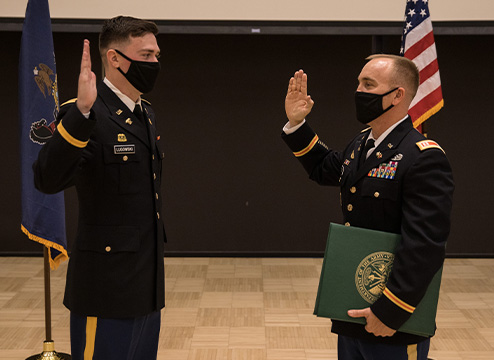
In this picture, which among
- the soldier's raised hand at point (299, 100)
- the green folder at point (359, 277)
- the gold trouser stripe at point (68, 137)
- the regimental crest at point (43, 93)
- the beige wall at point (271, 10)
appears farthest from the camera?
the beige wall at point (271, 10)

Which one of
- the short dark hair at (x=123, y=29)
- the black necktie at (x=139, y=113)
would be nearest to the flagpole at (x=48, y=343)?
the black necktie at (x=139, y=113)

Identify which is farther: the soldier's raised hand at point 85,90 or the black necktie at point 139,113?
the black necktie at point 139,113

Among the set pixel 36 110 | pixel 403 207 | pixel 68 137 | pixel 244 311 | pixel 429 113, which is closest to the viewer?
pixel 68 137

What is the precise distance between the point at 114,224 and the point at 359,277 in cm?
84

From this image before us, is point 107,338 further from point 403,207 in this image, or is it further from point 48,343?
point 48,343

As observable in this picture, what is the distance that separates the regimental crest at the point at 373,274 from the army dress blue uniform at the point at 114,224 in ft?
2.38

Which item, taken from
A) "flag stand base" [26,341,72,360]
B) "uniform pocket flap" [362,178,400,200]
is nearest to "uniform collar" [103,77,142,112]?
"uniform pocket flap" [362,178,400,200]

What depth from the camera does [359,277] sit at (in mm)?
1871

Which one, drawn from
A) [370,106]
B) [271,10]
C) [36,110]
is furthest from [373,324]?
[271,10]

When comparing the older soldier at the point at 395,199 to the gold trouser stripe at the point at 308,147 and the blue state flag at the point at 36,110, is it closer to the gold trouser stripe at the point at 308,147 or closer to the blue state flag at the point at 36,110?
the gold trouser stripe at the point at 308,147

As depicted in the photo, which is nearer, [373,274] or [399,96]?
[373,274]

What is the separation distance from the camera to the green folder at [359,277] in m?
1.85

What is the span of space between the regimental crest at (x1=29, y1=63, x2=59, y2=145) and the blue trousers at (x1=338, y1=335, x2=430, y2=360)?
2.05 m

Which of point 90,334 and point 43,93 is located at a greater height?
point 43,93
